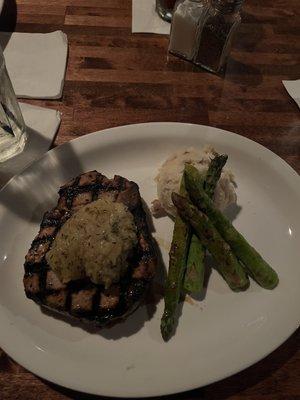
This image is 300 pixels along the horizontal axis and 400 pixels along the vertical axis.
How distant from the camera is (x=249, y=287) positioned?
6.75ft

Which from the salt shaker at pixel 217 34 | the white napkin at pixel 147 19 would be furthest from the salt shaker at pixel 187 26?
the white napkin at pixel 147 19

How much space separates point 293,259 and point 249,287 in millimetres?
330

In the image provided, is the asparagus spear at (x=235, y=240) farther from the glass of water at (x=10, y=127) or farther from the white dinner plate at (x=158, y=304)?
the glass of water at (x=10, y=127)

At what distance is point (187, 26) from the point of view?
9.82ft

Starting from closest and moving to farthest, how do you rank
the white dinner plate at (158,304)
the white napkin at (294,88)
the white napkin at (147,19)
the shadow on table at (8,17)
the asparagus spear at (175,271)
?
the white dinner plate at (158,304) < the asparagus spear at (175,271) < the white napkin at (294,88) < the shadow on table at (8,17) < the white napkin at (147,19)

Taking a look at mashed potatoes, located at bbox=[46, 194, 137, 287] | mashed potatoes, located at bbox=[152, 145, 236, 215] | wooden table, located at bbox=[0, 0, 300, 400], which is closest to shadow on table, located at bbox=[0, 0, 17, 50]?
wooden table, located at bbox=[0, 0, 300, 400]

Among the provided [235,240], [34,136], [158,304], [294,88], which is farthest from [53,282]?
[294,88]

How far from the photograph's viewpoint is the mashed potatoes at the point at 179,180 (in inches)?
90.1

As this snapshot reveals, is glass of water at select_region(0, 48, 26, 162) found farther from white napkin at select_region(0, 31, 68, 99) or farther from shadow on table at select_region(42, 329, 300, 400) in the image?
shadow on table at select_region(42, 329, 300, 400)

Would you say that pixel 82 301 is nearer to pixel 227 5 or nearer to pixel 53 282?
pixel 53 282

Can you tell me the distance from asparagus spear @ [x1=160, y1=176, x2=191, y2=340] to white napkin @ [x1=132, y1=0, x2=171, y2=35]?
6.44ft

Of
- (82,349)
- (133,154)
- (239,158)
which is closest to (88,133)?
(133,154)

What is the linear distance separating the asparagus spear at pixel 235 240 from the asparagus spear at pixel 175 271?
0.10 meters

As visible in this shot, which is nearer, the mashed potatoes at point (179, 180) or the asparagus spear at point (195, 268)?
the asparagus spear at point (195, 268)
